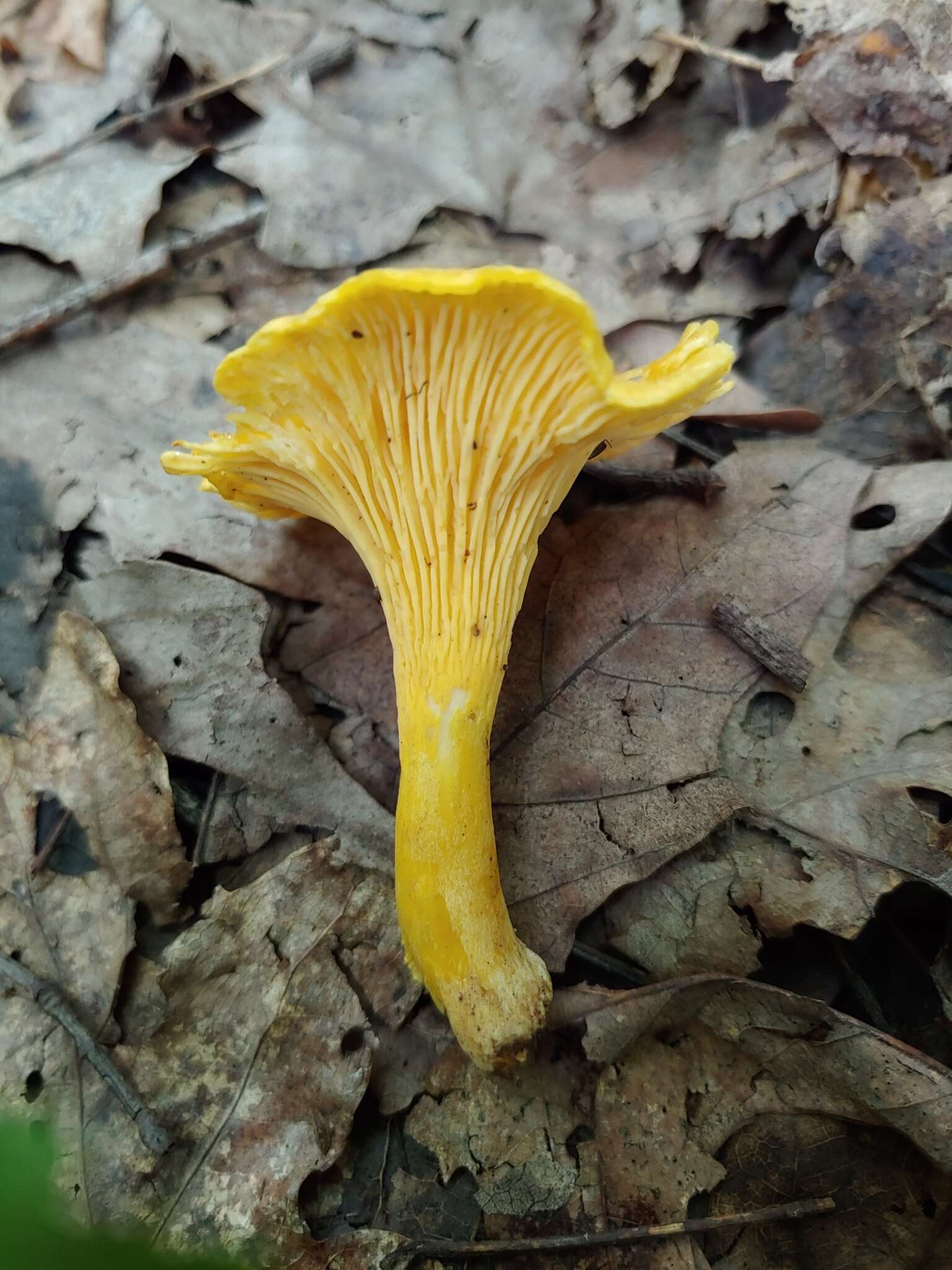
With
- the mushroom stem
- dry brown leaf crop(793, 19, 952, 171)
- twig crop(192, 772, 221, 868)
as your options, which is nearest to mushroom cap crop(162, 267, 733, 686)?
the mushroom stem

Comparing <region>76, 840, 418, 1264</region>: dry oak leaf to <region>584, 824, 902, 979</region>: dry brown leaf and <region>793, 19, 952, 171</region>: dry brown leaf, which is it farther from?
<region>793, 19, 952, 171</region>: dry brown leaf

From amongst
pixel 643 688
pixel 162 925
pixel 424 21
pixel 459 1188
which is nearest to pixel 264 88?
pixel 424 21

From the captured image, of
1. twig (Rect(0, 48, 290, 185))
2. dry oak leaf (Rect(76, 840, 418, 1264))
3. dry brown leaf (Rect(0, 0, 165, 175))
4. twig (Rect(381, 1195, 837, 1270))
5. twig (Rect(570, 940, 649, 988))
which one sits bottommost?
twig (Rect(381, 1195, 837, 1270))

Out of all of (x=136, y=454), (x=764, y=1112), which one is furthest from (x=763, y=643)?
(x=136, y=454)

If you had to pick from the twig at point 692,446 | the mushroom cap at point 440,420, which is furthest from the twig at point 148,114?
the twig at point 692,446

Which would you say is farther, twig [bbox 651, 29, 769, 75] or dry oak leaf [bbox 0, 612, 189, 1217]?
twig [bbox 651, 29, 769, 75]

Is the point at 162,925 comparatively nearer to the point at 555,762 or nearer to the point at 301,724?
the point at 301,724

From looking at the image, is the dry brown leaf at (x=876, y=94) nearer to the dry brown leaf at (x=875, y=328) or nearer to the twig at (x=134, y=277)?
the dry brown leaf at (x=875, y=328)
